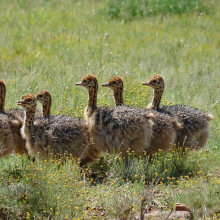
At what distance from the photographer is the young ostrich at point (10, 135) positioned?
8.07 metres

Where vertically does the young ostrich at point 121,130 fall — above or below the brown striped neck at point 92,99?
below

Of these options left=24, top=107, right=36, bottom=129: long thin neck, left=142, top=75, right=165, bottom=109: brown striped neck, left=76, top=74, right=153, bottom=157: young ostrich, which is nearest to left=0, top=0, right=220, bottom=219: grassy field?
left=76, top=74, right=153, bottom=157: young ostrich

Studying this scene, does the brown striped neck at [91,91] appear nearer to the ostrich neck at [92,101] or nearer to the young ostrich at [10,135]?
the ostrich neck at [92,101]

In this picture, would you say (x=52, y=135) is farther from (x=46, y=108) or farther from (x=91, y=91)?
(x=91, y=91)

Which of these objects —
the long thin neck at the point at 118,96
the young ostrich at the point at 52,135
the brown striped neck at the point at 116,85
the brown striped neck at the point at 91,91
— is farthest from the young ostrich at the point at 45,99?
the long thin neck at the point at 118,96

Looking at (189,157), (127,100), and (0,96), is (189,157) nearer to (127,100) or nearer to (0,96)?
Answer: (127,100)

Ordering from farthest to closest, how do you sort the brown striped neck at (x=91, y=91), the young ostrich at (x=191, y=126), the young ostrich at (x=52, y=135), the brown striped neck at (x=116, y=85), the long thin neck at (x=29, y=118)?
the brown striped neck at (x=116, y=85), the brown striped neck at (x=91, y=91), the young ostrich at (x=191, y=126), the long thin neck at (x=29, y=118), the young ostrich at (x=52, y=135)

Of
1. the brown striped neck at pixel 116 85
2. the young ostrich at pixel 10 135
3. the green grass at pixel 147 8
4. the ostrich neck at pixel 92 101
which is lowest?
the young ostrich at pixel 10 135

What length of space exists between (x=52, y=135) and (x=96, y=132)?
0.68m

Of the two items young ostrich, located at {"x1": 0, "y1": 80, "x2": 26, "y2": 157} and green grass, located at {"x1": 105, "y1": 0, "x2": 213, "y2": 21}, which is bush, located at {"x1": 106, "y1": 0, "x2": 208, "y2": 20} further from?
young ostrich, located at {"x1": 0, "y1": 80, "x2": 26, "y2": 157}

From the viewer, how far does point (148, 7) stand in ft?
56.6

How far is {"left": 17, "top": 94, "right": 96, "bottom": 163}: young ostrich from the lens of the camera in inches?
311

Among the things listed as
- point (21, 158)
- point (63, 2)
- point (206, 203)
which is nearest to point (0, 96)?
point (21, 158)

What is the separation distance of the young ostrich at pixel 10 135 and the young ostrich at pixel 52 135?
0.24m
